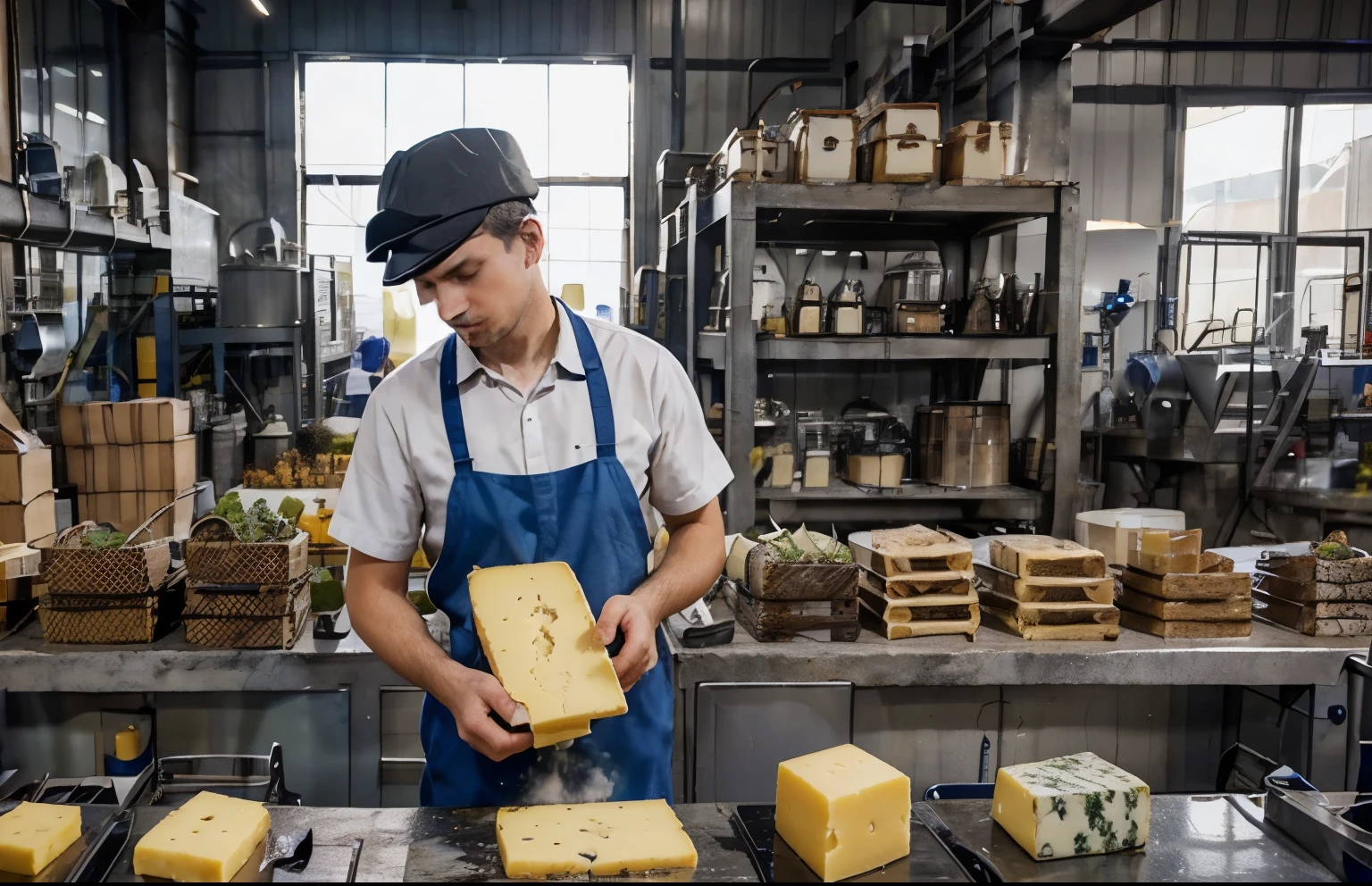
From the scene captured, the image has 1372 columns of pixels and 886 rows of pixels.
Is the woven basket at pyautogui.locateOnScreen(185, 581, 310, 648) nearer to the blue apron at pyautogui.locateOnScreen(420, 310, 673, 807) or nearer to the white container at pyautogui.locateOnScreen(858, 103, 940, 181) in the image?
the blue apron at pyautogui.locateOnScreen(420, 310, 673, 807)

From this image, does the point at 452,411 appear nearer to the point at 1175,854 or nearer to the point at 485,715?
the point at 485,715

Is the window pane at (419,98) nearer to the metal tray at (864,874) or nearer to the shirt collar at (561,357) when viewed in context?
the shirt collar at (561,357)

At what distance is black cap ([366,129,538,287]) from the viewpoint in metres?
1.50

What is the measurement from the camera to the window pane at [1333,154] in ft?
23.7

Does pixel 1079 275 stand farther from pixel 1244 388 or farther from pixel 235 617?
pixel 235 617

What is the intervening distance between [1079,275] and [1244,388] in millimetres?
2788

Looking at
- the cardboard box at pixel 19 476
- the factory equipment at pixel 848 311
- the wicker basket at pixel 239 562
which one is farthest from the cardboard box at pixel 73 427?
the factory equipment at pixel 848 311

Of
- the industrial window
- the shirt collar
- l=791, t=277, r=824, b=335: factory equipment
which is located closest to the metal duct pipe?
the industrial window

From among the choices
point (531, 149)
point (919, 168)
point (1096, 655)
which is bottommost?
point (1096, 655)

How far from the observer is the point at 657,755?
1746mm

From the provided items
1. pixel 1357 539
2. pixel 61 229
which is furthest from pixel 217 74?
pixel 1357 539

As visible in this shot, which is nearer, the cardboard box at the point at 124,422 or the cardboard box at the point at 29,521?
the cardboard box at the point at 29,521

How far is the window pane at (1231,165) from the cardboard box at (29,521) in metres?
7.47

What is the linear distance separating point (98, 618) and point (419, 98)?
5.34 m
